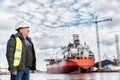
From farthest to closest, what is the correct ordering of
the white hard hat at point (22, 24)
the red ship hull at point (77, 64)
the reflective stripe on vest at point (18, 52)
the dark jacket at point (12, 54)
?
the red ship hull at point (77, 64) < the white hard hat at point (22, 24) < the reflective stripe on vest at point (18, 52) < the dark jacket at point (12, 54)

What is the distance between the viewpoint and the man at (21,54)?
8.25 meters

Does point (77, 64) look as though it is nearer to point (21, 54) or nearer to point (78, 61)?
point (78, 61)

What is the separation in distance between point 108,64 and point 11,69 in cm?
16587

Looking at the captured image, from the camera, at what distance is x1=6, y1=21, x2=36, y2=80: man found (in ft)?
27.1

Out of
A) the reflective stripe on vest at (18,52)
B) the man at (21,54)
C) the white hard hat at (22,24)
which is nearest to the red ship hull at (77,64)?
the man at (21,54)

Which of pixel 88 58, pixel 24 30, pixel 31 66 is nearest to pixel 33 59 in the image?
pixel 31 66

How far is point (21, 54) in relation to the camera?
28.0ft

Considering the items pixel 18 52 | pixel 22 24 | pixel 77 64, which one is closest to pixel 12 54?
pixel 18 52

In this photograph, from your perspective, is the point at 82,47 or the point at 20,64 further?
the point at 82,47

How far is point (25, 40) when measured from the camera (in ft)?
28.9

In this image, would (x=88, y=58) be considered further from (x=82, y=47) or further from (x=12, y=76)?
(x=12, y=76)

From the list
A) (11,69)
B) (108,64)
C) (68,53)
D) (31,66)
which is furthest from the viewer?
(108,64)

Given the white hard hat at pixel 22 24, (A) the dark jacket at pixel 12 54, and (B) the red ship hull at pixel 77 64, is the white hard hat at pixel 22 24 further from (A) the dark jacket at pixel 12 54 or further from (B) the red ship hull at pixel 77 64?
(B) the red ship hull at pixel 77 64

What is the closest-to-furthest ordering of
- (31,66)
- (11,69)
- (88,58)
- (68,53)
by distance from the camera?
(11,69)
(31,66)
(88,58)
(68,53)
